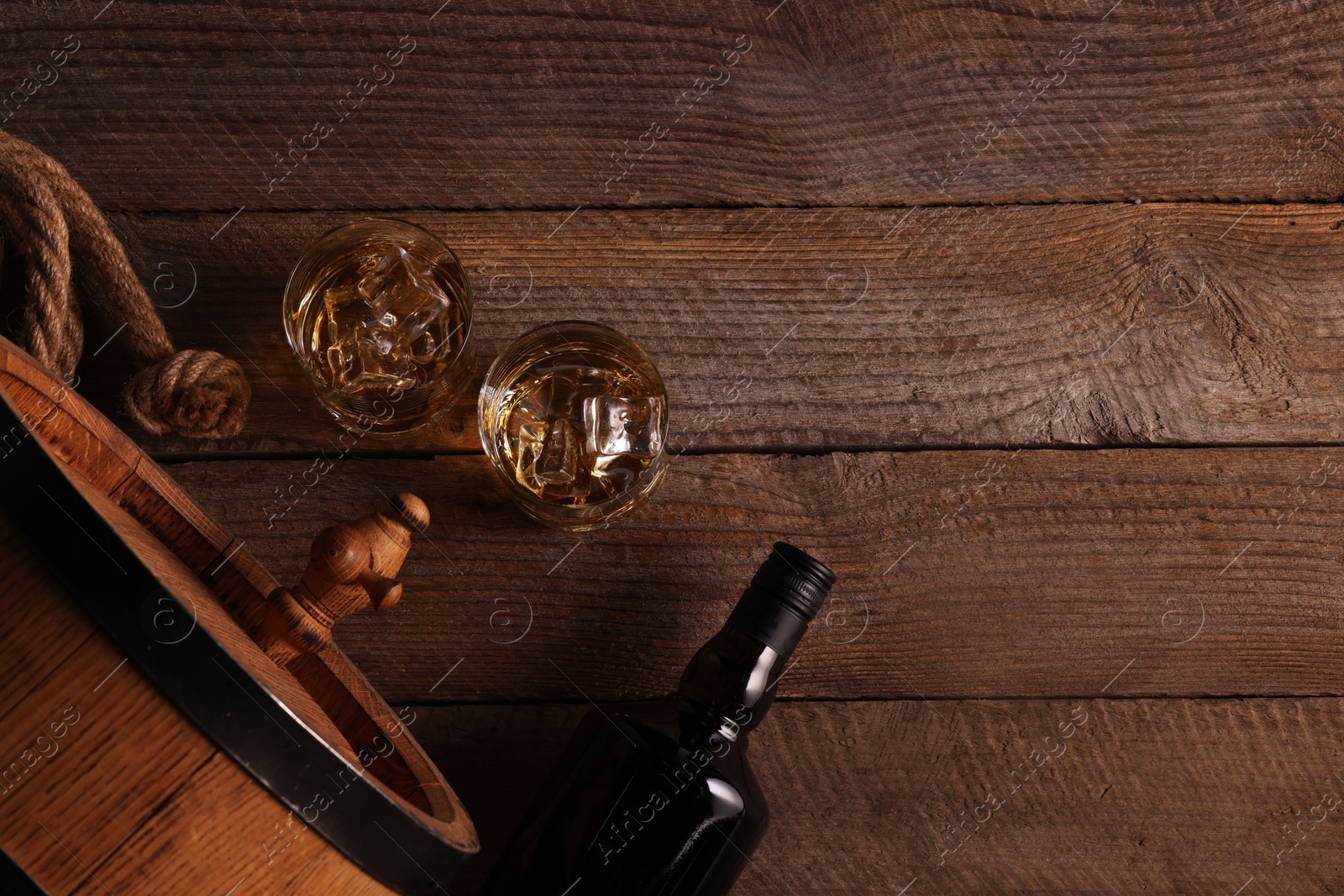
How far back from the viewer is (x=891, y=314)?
1188 mm

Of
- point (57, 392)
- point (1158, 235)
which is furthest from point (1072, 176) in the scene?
point (57, 392)

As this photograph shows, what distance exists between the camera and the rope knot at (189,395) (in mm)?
1023

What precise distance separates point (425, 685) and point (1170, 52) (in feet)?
4.21

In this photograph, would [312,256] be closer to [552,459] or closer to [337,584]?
[552,459]

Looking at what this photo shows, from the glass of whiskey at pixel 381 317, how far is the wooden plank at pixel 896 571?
0.11 metres

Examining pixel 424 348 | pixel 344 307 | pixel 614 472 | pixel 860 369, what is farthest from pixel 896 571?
pixel 344 307

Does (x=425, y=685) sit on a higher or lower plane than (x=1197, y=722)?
lower

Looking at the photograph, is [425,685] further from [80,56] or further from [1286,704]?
[1286,704]

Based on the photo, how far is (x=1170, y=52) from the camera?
48.2 inches

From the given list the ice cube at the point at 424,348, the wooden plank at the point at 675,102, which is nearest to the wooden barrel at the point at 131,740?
the ice cube at the point at 424,348

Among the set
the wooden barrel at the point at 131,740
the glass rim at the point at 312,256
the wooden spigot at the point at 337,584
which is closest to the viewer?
the wooden barrel at the point at 131,740

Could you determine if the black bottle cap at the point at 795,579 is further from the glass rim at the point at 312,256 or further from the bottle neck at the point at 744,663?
the glass rim at the point at 312,256

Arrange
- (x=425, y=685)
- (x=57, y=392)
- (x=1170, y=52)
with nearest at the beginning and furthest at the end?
1. (x=57, y=392)
2. (x=425, y=685)
3. (x=1170, y=52)

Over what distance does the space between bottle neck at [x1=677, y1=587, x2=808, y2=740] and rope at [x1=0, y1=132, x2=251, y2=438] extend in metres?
0.63
